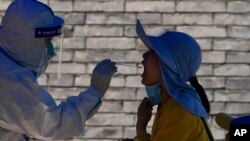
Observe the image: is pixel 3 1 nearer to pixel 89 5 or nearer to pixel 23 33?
pixel 89 5

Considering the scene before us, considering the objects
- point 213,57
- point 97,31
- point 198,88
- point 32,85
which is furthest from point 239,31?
point 32,85

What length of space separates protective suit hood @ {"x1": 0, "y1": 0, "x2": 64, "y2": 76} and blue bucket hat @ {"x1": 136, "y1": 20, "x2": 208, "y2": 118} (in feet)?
1.61

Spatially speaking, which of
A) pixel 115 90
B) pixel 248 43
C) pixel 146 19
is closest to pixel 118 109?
pixel 115 90

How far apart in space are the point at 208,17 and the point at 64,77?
1.16m

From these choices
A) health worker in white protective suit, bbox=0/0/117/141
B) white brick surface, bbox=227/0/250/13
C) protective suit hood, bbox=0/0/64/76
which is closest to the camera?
health worker in white protective suit, bbox=0/0/117/141

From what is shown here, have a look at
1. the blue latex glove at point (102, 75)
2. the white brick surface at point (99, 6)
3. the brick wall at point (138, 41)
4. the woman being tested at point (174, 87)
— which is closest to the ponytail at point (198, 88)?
the woman being tested at point (174, 87)

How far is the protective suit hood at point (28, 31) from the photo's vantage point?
149 inches

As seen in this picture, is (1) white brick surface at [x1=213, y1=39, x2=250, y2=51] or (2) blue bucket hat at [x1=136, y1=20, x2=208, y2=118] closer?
(2) blue bucket hat at [x1=136, y1=20, x2=208, y2=118]

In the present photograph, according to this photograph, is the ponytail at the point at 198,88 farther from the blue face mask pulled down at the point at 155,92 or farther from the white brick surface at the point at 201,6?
the white brick surface at the point at 201,6

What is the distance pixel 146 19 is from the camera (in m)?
5.82

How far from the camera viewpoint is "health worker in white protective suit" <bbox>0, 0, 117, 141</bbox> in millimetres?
3691

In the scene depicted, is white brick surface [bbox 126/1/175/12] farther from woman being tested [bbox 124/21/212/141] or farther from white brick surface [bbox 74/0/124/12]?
woman being tested [bbox 124/21/212/141]

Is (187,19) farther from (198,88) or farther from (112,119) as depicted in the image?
(198,88)

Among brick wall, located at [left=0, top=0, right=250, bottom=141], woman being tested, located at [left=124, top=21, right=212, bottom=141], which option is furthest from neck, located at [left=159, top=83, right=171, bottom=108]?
brick wall, located at [left=0, top=0, right=250, bottom=141]
